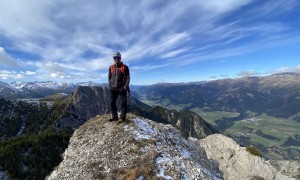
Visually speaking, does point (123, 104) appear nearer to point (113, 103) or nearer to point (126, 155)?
point (113, 103)

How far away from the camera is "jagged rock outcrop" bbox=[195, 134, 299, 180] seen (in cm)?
5188

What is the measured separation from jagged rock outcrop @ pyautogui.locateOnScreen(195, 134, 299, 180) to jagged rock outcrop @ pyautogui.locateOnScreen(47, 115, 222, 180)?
1010 inches

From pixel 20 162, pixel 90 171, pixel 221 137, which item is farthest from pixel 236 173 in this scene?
pixel 20 162

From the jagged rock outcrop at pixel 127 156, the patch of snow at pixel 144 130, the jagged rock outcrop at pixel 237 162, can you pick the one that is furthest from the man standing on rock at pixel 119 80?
the jagged rock outcrop at pixel 237 162

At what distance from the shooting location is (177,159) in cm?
2322

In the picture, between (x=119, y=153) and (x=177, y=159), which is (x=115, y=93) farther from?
(x=177, y=159)

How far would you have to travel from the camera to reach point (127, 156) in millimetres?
23250

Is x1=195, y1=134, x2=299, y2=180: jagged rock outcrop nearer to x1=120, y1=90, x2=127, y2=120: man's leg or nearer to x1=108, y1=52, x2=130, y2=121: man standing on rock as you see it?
x1=120, y1=90, x2=127, y2=120: man's leg

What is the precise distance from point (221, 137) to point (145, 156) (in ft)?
145

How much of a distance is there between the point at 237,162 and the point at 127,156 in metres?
41.3

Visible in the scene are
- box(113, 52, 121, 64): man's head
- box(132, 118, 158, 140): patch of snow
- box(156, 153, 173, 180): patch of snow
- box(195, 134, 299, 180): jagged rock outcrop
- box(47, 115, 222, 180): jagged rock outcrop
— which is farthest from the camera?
box(195, 134, 299, 180): jagged rock outcrop

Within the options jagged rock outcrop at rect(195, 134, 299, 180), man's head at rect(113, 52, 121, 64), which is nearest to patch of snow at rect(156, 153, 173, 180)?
man's head at rect(113, 52, 121, 64)

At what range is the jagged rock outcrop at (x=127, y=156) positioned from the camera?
21.6 metres

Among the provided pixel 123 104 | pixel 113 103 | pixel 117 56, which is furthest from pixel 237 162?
pixel 117 56
